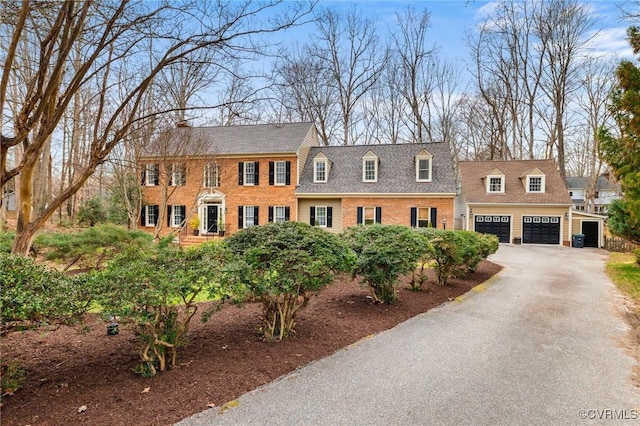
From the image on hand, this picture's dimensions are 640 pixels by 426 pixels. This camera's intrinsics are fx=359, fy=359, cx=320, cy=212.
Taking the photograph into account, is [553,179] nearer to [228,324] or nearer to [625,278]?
[625,278]

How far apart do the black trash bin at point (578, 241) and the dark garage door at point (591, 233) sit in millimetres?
1131

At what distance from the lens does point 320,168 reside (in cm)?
2241

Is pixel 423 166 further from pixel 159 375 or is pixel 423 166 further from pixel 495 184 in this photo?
pixel 159 375

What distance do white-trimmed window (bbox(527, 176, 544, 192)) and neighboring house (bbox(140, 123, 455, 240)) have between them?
550 centimetres

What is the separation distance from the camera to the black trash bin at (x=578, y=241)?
20.6 metres

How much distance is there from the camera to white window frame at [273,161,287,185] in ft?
71.9

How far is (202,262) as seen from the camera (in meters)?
4.18

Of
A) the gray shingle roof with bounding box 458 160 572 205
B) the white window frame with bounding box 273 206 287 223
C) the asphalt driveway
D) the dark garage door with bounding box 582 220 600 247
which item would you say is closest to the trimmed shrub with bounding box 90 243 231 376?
the asphalt driveway

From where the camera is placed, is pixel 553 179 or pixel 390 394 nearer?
pixel 390 394

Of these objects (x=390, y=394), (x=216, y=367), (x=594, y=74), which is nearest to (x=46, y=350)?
(x=216, y=367)

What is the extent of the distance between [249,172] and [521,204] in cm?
A: 1652

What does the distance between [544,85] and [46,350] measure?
32234 mm

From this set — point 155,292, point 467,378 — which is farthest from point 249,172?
point 467,378

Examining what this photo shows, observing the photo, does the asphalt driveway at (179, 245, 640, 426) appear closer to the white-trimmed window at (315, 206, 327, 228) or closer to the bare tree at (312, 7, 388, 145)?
the white-trimmed window at (315, 206, 327, 228)
